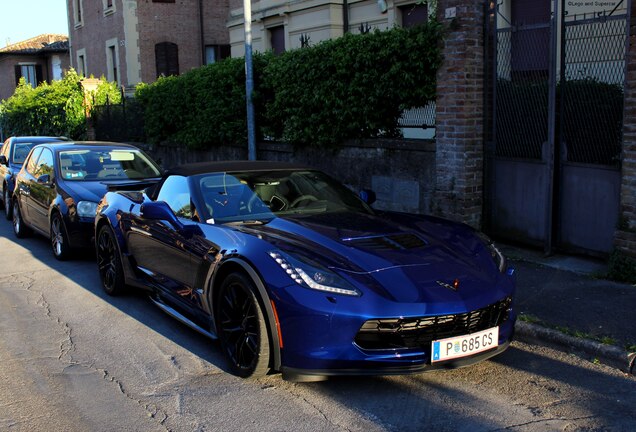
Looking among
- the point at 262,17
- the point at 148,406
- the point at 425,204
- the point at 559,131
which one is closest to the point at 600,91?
the point at 559,131

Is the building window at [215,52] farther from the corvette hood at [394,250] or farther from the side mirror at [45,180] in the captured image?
the corvette hood at [394,250]

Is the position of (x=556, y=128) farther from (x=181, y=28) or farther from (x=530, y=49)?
(x=181, y=28)

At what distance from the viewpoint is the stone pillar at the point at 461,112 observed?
8.02 metres

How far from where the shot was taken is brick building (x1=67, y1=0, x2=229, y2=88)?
27.8 m

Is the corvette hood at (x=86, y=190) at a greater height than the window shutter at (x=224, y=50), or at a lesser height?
lesser

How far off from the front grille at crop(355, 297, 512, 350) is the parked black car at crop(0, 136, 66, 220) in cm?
1018

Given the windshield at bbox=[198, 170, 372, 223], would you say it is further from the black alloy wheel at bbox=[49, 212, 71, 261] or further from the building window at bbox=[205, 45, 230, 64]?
the building window at bbox=[205, 45, 230, 64]

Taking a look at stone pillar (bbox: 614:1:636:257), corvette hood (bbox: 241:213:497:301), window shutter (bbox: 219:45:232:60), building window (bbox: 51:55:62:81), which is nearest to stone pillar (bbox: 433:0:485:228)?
stone pillar (bbox: 614:1:636:257)

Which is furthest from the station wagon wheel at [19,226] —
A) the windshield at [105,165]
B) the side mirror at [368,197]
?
the side mirror at [368,197]

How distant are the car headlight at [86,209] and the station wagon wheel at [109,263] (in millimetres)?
1348

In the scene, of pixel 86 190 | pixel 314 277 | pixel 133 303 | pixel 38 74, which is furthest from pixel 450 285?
pixel 38 74

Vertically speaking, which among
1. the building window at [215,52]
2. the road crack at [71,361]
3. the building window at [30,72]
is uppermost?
the building window at [30,72]

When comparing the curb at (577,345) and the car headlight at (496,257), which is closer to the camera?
the curb at (577,345)

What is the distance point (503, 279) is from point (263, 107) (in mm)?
8209
